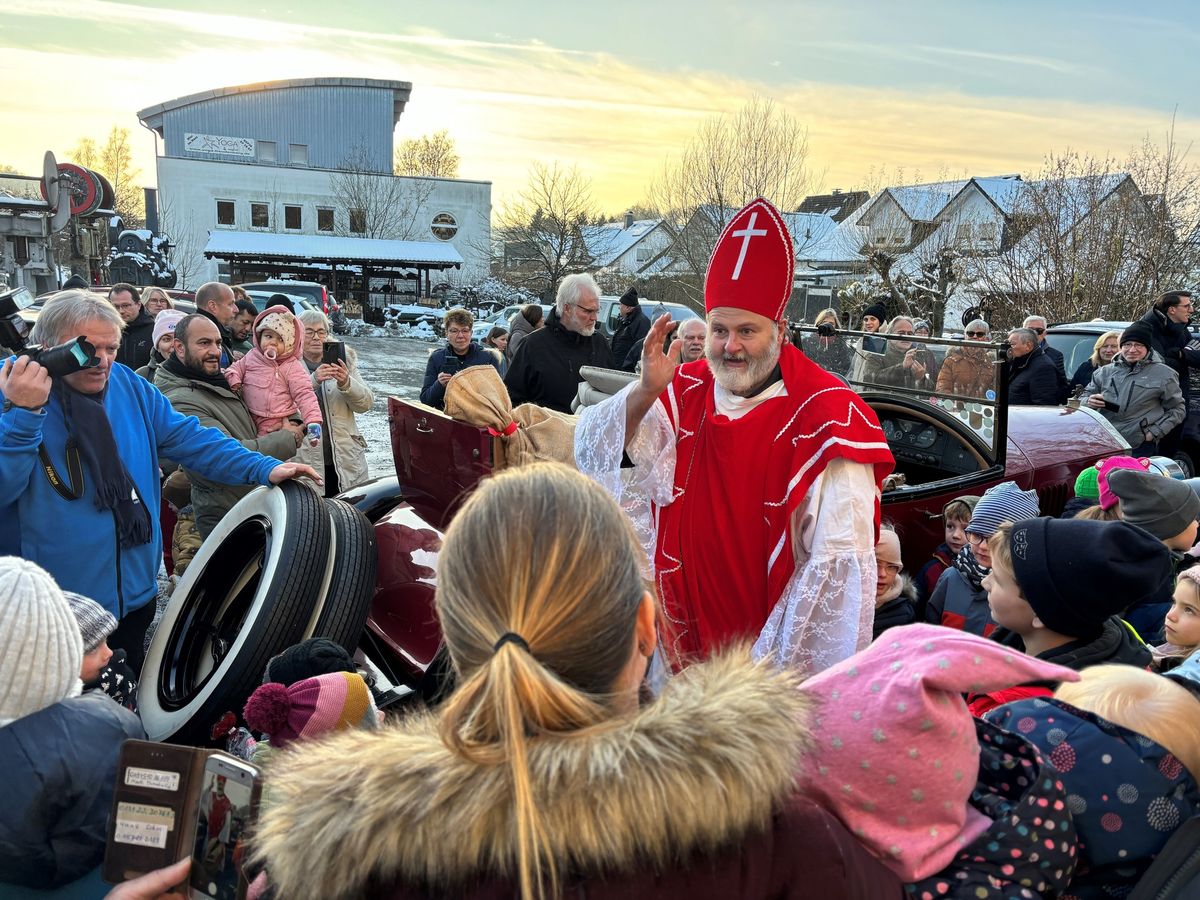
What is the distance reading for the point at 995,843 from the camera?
1301mm

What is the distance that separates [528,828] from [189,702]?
2.85 meters

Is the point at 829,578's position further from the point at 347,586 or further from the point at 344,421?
the point at 344,421

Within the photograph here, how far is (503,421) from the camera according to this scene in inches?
141

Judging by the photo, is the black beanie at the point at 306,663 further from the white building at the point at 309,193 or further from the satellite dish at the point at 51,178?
the white building at the point at 309,193

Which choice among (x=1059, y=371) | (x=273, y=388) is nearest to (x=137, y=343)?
(x=273, y=388)

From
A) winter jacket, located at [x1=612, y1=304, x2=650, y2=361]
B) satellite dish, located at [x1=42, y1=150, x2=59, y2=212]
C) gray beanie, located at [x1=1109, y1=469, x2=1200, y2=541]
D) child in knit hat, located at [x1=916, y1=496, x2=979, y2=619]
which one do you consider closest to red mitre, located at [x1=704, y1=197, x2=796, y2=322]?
gray beanie, located at [x1=1109, y1=469, x2=1200, y2=541]

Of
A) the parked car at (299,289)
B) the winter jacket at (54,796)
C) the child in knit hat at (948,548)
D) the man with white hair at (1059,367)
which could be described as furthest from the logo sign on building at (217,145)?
the winter jacket at (54,796)

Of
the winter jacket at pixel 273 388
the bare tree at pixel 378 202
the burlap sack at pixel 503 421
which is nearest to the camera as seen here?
the burlap sack at pixel 503 421

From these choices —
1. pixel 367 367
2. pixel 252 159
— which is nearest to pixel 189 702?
pixel 367 367

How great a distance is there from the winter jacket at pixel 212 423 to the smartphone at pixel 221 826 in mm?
3324

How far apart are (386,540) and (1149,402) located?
620cm

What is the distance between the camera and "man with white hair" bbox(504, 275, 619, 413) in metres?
5.78

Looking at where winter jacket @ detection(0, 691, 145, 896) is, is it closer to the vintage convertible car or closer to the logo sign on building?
the vintage convertible car

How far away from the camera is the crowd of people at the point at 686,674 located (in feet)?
Answer: 3.29
